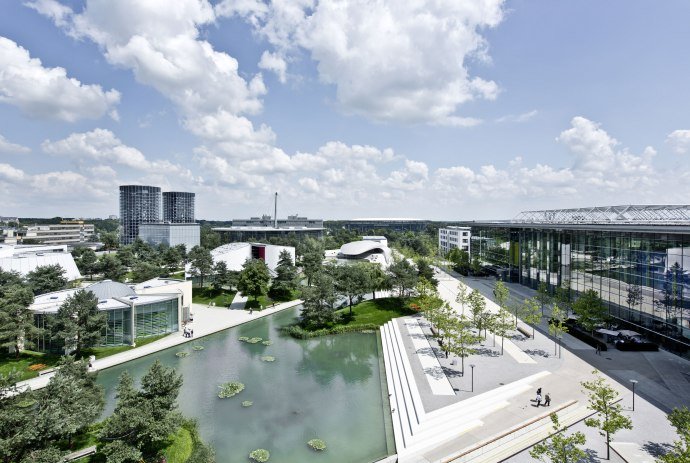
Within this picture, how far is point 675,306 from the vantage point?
24.5 metres

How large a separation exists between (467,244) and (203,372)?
71.9 metres

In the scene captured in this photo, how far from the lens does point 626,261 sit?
2903cm

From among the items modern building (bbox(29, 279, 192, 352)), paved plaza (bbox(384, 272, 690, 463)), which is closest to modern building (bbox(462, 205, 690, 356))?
paved plaza (bbox(384, 272, 690, 463))

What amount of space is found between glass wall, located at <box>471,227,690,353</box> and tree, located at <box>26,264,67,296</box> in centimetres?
6024

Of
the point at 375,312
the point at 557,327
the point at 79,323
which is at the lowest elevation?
the point at 375,312

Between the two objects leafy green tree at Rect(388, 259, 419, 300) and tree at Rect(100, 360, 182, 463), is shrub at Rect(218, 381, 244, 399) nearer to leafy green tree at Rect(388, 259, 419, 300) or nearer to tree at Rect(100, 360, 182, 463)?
tree at Rect(100, 360, 182, 463)

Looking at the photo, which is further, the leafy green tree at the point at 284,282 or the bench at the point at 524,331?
the leafy green tree at the point at 284,282

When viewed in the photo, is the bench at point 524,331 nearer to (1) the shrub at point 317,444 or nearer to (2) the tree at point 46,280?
(1) the shrub at point 317,444

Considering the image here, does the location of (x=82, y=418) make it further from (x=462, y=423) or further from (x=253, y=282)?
(x=253, y=282)

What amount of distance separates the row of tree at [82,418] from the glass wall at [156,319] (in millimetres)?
14223

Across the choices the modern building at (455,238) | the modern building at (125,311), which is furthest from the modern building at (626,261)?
the modern building at (125,311)

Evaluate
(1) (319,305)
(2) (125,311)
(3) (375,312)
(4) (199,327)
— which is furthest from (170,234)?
(3) (375,312)

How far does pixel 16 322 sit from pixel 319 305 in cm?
2397

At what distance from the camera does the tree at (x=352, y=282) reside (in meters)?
38.4
